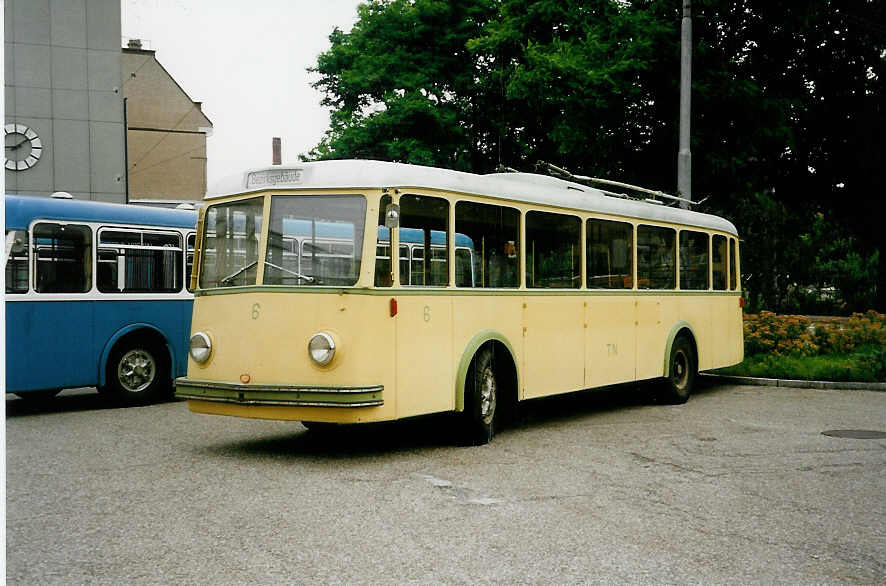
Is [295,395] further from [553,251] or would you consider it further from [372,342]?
[553,251]

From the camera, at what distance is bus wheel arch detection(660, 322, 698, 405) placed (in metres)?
14.5

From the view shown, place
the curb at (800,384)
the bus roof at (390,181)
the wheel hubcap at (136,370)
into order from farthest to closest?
the curb at (800,384)
the wheel hubcap at (136,370)
the bus roof at (390,181)

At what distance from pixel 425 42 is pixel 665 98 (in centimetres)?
1507

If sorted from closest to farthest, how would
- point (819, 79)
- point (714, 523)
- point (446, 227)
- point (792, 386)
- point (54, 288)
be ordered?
point (714, 523), point (446, 227), point (54, 288), point (792, 386), point (819, 79)

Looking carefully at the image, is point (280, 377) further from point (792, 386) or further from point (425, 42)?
point (425, 42)

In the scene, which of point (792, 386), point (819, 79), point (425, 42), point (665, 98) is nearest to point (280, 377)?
point (792, 386)

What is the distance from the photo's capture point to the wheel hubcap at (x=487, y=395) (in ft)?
34.1

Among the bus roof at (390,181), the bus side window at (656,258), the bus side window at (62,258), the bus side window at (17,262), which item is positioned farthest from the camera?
the bus side window at (656,258)

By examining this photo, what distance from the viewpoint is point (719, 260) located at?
16.5 meters

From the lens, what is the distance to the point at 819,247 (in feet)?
89.3

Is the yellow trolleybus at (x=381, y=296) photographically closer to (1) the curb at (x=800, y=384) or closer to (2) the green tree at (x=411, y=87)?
(1) the curb at (x=800, y=384)

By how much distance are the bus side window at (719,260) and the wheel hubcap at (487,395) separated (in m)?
6.85

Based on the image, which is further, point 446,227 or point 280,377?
point 446,227

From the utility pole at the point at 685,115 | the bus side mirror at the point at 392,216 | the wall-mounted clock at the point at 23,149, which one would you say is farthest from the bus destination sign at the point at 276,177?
the wall-mounted clock at the point at 23,149
